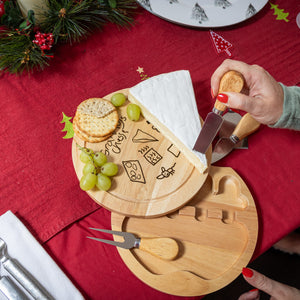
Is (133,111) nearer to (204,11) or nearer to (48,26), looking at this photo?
(48,26)

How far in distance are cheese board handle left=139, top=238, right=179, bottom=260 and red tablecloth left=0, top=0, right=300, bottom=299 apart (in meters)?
0.10

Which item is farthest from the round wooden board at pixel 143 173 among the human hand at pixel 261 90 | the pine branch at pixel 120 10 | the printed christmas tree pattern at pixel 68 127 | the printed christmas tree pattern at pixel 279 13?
the printed christmas tree pattern at pixel 279 13

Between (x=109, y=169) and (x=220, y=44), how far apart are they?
0.74 m

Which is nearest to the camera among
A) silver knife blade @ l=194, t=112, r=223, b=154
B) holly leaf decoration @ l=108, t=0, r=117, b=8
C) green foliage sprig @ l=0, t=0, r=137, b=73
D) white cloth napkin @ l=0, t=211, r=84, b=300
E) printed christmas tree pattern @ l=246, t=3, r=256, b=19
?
white cloth napkin @ l=0, t=211, r=84, b=300

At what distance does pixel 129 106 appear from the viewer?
831mm

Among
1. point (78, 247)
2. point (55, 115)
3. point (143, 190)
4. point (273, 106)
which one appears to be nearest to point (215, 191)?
point (143, 190)

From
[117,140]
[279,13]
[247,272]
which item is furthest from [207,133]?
[279,13]

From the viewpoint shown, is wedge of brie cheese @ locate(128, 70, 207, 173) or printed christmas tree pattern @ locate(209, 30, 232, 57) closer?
wedge of brie cheese @ locate(128, 70, 207, 173)

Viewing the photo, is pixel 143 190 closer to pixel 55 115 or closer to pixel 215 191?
pixel 215 191

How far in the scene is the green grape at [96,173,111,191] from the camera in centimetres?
72

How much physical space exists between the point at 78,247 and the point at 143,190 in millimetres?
243

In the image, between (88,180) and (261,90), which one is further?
(261,90)

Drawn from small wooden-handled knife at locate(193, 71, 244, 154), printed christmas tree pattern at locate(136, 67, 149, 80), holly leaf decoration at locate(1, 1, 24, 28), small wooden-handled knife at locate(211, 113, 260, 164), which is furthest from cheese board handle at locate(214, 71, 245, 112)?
holly leaf decoration at locate(1, 1, 24, 28)

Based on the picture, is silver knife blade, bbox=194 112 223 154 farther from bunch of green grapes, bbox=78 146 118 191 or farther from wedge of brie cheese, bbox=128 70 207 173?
bunch of green grapes, bbox=78 146 118 191
